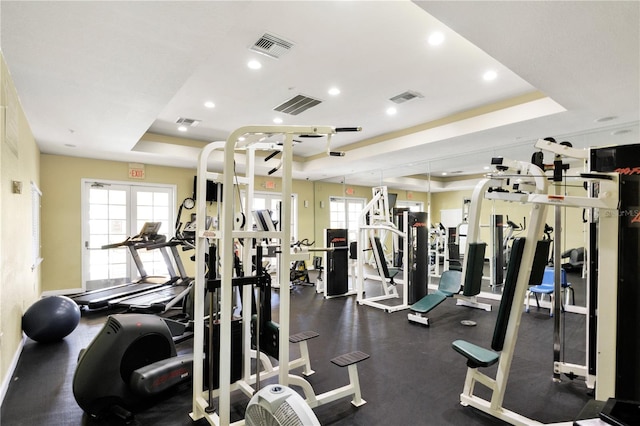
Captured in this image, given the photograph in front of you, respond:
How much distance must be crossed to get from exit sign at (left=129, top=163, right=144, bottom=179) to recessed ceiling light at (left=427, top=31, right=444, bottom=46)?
6.13 m

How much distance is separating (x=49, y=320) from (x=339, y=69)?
14.0 feet

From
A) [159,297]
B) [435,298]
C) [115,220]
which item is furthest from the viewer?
[115,220]

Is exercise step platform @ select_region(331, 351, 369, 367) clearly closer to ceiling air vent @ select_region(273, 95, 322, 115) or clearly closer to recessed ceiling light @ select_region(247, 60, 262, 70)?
recessed ceiling light @ select_region(247, 60, 262, 70)

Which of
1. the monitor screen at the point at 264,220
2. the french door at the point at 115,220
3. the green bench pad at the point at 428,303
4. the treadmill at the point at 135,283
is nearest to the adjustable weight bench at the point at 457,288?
the green bench pad at the point at 428,303

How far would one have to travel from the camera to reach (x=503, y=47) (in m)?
2.50

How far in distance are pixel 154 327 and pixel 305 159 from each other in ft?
20.0

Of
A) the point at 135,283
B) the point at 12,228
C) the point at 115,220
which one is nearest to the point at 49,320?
the point at 12,228

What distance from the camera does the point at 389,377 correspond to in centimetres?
287

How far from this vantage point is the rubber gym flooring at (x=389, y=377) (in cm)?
231

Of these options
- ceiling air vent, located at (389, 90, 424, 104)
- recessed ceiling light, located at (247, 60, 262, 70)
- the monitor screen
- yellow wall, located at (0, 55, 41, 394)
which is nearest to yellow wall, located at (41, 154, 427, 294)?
yellow wall, located at (0, 55, 41, 394)

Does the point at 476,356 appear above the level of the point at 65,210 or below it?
below

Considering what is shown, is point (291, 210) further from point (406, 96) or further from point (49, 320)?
point (49, 320)

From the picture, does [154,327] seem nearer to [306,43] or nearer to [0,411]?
[0,411]

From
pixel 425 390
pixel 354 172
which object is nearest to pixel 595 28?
pixel 425 390
